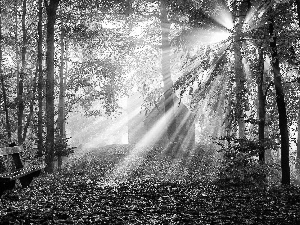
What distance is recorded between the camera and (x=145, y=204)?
22.2 feet

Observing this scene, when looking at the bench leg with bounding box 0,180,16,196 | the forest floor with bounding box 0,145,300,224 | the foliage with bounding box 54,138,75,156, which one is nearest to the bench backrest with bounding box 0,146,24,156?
the forest floor with bounding box 0,145,300,224

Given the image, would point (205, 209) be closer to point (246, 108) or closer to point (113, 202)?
point (113, 202)

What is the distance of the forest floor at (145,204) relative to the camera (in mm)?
5676

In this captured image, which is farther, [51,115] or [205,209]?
[51,115]

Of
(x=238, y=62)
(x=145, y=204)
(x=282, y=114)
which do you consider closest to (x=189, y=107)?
(x=238, y=62)

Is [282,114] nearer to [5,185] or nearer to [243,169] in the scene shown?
[243,169]

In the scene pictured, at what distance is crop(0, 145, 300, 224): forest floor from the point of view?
568 centimetres

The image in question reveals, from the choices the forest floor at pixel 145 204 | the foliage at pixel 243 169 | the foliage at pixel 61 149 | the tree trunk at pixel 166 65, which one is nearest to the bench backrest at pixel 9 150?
the forest floor at pixel 145 204

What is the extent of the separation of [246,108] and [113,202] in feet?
19.8

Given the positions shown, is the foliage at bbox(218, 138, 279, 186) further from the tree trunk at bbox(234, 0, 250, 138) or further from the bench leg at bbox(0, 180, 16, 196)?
the bench leg at bbox(0, 180, 16, 196)

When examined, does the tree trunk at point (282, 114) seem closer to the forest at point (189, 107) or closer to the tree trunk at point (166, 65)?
the forest at point (189, 107)

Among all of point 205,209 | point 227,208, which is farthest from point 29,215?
point 227,208

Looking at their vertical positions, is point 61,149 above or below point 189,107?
below

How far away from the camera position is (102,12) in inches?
623
